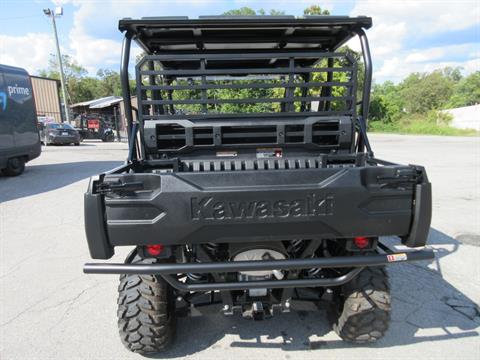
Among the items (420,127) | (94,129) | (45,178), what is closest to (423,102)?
(420,127)

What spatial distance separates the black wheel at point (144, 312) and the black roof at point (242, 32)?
1600 millimetres

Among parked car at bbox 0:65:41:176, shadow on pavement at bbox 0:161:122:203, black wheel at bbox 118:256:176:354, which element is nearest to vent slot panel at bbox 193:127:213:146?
black wheel at bbox 118:256:176:354

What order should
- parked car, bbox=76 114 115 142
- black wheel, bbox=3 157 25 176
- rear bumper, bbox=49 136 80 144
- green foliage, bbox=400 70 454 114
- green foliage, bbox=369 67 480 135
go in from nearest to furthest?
black wheel, bbox=3 157 25 176
rear bumper, bbox=49 136 80 144
parked car, bbox=76 114 115 142
green foliage, bbox=369 67 480 135
green foliage, bbox=400 70 454 114

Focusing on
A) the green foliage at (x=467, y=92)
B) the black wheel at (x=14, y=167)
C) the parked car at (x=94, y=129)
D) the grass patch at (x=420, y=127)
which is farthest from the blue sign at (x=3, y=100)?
the green foliage at (x=467, y=92)

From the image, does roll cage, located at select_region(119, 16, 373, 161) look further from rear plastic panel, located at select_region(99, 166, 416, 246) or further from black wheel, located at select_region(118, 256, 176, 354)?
black wheel, located at select_region(118, 256, 176, 354)

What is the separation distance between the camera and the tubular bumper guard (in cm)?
199

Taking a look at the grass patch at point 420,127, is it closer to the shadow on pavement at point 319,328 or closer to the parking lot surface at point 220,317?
the parking lot surface at point 220,317

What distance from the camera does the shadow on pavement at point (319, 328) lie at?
2635mm

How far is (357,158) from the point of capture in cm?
272

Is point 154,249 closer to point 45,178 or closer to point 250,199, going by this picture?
point 250,199

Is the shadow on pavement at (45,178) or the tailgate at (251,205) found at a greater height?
the tailgate at (251,205)

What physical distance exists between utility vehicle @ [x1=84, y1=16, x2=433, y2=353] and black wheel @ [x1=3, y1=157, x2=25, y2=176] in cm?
865

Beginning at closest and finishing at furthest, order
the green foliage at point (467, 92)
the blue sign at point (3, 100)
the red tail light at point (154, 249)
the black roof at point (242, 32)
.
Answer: the red tail light at point (154, 249)
the black roof at point (242, 32)
the blue sign at point (3, 100)
the green foliage at point (467, 92)

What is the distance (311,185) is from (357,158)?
876 mm
